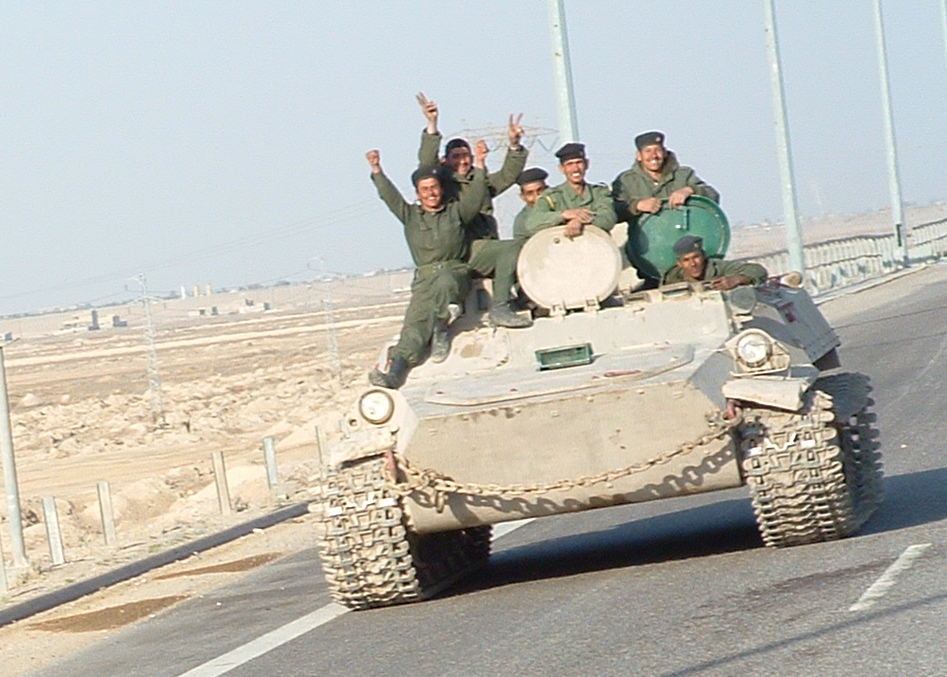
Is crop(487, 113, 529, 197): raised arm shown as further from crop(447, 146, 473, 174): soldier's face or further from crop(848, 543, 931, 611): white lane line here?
crop(848, 543, 931, 611): white lane line

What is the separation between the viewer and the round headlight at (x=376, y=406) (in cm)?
1030

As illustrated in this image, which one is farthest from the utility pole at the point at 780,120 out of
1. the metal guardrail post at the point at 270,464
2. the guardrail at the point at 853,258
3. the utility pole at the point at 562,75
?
the metal guardrail post at the point at 270,464

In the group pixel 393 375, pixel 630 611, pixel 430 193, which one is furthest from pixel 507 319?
pixel 630 611

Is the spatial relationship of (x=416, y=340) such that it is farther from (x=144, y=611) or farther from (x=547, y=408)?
(x=144, y=611)

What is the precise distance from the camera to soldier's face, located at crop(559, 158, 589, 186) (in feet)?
37.9

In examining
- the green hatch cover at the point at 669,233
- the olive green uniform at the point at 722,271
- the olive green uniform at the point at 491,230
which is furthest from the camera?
the green hatch cover at the point at 669,233

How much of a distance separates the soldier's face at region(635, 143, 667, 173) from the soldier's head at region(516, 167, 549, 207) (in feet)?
2.00

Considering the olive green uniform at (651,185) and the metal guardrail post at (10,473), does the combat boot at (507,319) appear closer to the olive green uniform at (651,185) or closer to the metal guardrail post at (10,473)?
the olive green uniform at (651,185)

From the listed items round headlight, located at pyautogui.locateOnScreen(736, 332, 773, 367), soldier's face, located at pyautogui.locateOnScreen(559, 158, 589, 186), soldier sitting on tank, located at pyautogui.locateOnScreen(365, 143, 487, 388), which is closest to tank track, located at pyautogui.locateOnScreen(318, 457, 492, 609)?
soldier sitting on tank, located at pyautogui.locateOnScreen(365, 143, 487, 388)

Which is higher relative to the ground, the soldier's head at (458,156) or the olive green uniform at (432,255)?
the soldier's head at (458,156)

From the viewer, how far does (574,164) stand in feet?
37.9

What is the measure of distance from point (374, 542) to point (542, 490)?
3.12 feet

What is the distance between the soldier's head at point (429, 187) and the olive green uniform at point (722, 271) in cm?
152

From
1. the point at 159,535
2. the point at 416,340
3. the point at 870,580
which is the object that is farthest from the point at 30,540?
the point at 870,580
